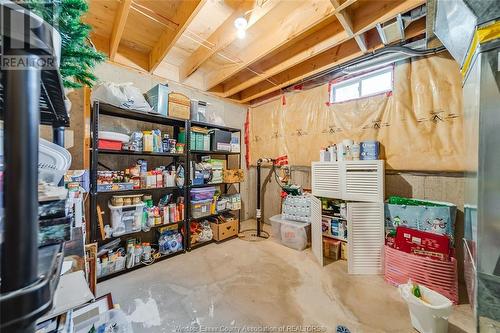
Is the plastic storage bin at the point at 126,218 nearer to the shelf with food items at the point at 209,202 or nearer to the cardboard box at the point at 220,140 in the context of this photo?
the shelf with food items at the point at 209,202

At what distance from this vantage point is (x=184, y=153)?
2.67m

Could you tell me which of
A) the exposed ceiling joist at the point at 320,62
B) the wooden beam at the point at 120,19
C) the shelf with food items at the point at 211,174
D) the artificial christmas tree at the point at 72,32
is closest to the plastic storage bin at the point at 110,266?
the shelf with food items at the point at 211,174

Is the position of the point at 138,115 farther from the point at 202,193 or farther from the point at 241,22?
the point at 241,22

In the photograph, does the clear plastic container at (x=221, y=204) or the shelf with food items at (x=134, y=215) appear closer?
the shelf with food items at (x=134, y=215)

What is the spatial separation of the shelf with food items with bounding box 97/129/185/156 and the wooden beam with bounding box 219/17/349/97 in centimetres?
149

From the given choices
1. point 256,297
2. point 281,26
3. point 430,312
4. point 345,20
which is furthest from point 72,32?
point 430,312

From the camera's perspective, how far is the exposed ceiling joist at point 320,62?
6.54 ft

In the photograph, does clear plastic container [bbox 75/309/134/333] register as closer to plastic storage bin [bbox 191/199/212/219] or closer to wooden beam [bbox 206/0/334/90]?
plastic storage bin [bbox 191/199/212/219]

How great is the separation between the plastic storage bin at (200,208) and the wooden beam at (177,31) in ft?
6.25

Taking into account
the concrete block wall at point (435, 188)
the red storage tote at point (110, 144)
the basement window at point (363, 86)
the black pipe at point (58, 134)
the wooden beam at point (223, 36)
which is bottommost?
the concrete block wall at point (435, 188)

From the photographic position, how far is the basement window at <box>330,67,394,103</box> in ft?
7.91

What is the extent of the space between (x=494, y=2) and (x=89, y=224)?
338 cm

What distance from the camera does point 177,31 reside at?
1.93 metres

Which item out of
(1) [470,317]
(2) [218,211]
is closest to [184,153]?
(2) [218,211]
